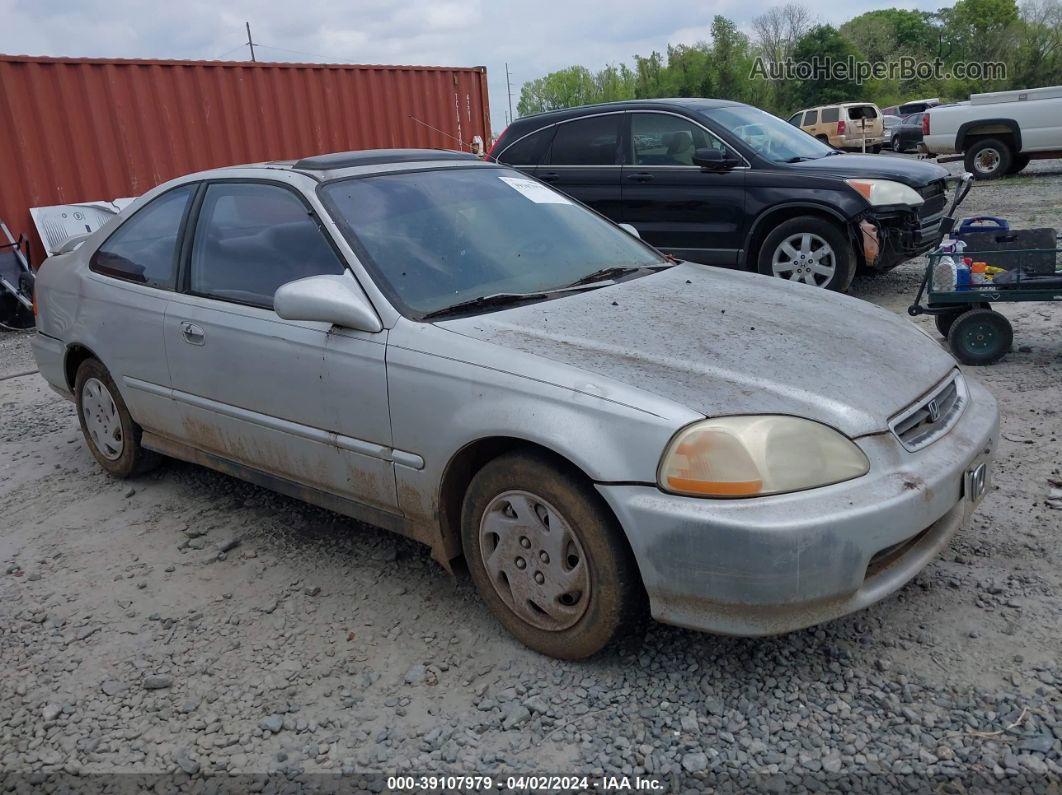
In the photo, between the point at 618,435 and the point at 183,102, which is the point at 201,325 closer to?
the point at 618,435

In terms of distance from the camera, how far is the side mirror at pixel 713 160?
287 inches

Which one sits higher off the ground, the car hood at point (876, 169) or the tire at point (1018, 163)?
the car hood at point (876, 169)

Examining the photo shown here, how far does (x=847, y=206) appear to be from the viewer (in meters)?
6.90

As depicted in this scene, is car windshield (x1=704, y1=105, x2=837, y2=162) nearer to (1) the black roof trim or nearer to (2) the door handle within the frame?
(1) the black roof trim

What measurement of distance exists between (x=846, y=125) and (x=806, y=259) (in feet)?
71.7

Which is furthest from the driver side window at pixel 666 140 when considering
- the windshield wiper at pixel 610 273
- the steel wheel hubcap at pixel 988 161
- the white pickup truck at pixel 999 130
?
the steel wheel hubcap at pixel 988 161

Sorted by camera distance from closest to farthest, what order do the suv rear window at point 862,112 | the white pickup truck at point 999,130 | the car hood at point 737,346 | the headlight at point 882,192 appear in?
the car hood at point 737,346 → the headlight at point 882,192 → the white pickup truck at point 999,130 → the suv rear window at point 862,112

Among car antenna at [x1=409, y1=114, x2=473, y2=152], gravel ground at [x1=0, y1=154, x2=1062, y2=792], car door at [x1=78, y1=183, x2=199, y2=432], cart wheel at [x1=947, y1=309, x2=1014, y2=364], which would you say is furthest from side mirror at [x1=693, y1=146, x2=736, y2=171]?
car antenna at [x1=409, y1=114, x2=473, y2=152]

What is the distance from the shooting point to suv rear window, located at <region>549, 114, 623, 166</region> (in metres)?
7.90

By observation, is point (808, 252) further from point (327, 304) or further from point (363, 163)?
point (327, 304)

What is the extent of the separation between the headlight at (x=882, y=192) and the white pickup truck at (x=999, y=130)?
11161 mm

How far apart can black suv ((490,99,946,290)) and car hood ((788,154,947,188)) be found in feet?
0.04

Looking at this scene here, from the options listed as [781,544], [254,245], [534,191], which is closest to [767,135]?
[534,191]

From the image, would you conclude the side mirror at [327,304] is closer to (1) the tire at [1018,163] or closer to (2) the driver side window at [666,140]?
(2) the driver side window at [666,140]
